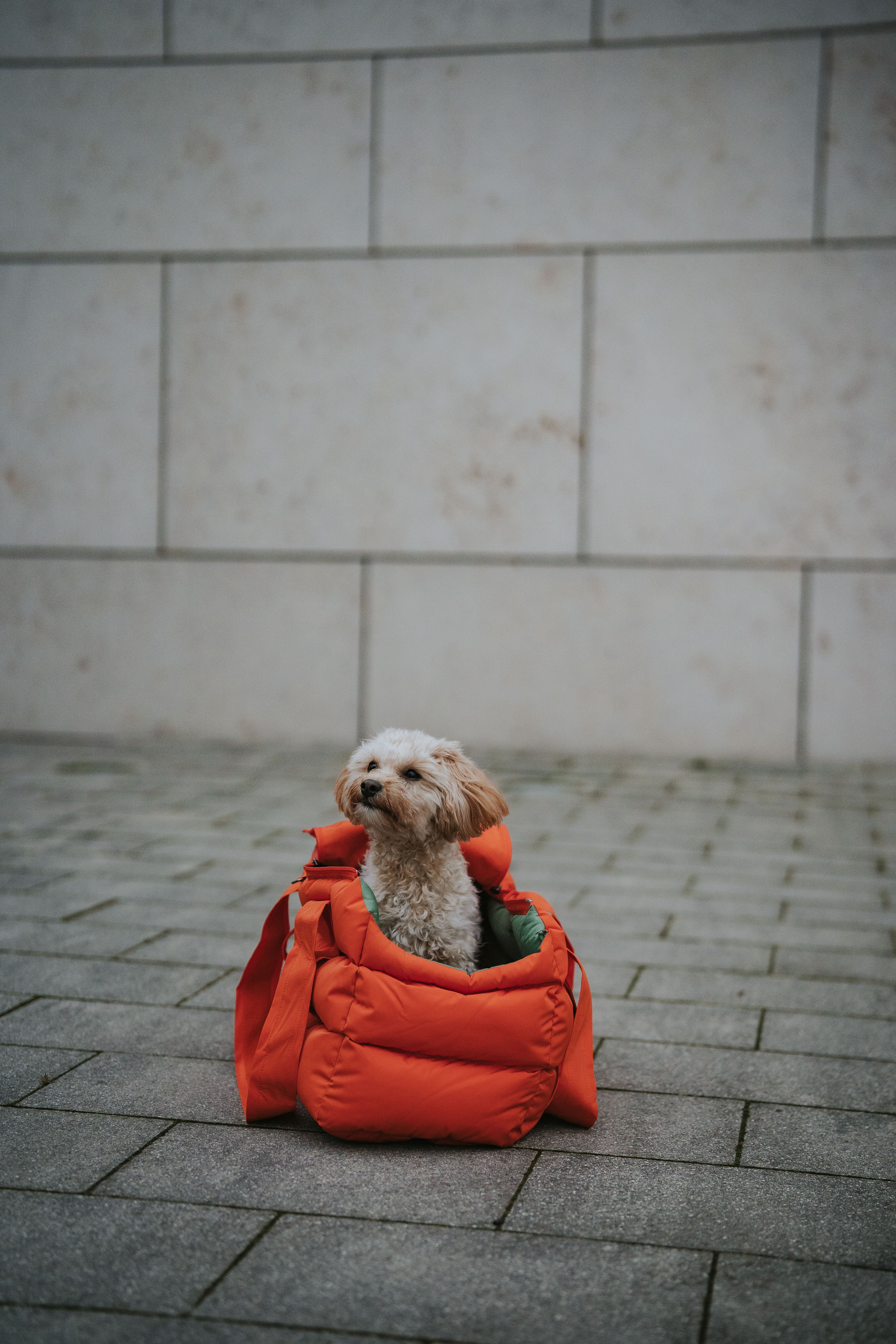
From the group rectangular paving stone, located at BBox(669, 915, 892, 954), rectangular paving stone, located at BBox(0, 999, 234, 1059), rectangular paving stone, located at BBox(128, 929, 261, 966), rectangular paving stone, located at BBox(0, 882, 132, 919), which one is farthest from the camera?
rectangular paving stone, located at BBox(0, 882, 132, 919)

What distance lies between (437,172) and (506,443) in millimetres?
2034

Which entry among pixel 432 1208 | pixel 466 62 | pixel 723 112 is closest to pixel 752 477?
pixel 723 112

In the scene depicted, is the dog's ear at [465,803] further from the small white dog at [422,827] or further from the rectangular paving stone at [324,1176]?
the rectangular paving stone at [324,1176]

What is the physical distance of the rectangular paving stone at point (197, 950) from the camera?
4156mm

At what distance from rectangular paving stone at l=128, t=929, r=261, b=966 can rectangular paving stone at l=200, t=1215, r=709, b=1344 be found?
5.95 feet

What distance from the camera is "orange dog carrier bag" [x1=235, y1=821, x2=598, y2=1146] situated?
2.71 meters

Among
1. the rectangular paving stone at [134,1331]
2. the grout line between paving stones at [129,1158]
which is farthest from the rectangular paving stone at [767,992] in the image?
the rectangular paving stone at [134,1331]

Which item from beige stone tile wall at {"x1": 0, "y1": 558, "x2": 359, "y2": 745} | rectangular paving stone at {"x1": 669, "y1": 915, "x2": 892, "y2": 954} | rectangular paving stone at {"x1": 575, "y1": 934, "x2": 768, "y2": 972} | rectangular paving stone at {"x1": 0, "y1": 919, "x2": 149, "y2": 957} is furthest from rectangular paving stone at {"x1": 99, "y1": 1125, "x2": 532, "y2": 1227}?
beige stone tile wall at {"x1": 0, "y1": 558, "x2": 359, "y2": 745}

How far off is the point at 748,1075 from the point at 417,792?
4.18 feet

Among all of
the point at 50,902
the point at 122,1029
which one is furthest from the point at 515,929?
the point at 50,902

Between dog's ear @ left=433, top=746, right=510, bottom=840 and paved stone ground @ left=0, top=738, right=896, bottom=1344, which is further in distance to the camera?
dog's ear @ left=433, top=746, right=510, bottom=840

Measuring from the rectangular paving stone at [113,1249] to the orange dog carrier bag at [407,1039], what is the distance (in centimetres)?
41

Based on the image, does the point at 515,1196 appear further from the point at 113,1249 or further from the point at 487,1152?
the point at 113,1249

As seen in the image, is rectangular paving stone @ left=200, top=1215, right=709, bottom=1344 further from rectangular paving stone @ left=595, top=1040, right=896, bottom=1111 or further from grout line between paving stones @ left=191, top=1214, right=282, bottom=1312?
rectangular paving stone @ left=595, top=1040, right=896, bottom=1111
